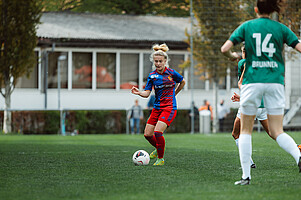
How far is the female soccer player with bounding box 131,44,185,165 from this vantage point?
1006cm

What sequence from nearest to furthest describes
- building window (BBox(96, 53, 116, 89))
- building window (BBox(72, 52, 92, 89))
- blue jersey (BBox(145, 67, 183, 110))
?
blue jersey (BBox(145, 67, 183, 110))
building window (BBox(72, 52, 92, 89))
building window (BBox(96, 53, 116, 89))

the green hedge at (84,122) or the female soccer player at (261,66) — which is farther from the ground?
the female soccer player at (261,66)

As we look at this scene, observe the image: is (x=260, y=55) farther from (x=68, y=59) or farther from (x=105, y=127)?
(x=68, y=59)

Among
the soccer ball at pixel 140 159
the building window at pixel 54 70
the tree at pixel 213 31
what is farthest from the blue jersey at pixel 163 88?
the building window at pixel 54 70

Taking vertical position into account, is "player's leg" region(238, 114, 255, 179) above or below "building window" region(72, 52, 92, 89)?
below

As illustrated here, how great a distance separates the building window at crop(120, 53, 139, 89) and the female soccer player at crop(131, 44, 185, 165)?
22.9 m

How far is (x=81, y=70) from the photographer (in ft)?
107

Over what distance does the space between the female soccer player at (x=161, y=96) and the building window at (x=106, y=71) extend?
22697 millimetres

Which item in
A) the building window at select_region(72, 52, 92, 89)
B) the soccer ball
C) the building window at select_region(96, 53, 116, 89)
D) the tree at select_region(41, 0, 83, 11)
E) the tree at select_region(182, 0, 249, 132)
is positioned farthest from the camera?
the tree at select_region(41, 0, 83, 11)

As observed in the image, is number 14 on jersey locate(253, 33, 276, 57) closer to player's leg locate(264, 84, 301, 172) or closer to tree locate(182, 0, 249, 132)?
player's leg locate(264, 84, 301, 172)

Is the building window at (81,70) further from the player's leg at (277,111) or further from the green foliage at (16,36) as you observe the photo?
the player's leg at (277,111)

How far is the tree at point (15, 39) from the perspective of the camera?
27312 millimetres

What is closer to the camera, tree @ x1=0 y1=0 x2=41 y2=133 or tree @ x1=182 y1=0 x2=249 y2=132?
tree @ x1=0 y1=0 x2=41 y2=133

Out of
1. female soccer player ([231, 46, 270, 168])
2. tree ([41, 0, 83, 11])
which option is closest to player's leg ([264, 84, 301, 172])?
female soccer player ([231, 46, 270, 168])
